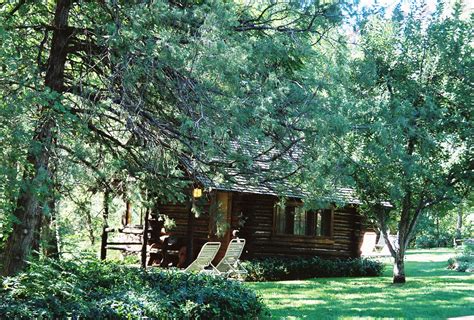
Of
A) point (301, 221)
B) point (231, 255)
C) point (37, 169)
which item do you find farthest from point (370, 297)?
point (37, 169)

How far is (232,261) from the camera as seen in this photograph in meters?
17.5

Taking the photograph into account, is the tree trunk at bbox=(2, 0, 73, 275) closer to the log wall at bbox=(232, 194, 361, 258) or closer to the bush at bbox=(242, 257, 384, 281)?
the bush at bbox=(242, 257, 384, 281)

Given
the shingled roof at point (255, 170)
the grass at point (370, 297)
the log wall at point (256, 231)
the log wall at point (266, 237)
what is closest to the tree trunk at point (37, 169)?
the shingled roof at point (255, 170)

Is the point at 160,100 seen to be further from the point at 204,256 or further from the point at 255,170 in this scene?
the point at 204,256

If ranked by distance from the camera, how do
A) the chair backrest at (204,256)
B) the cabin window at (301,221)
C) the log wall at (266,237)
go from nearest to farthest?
the chair backrest at (204,256) < the log wall at (266,237) < the cabin window at (301,221)

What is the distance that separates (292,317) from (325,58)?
15.7ft

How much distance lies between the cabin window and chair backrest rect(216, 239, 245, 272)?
3.28 meters

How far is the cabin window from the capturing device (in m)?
20.6

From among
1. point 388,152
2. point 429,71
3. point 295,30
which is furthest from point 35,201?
point 429,71

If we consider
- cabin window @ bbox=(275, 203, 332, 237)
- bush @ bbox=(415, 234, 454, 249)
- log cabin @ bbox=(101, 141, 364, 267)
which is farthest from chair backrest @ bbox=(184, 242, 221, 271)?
bush @ bbox=(415, 234, 454, 249)

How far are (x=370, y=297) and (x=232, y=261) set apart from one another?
4527mm

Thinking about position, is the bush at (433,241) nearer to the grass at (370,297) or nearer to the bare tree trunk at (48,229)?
the grass at (370,297)

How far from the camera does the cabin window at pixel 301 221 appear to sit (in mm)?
20594

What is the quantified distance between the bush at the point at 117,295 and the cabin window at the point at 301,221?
422 inches
